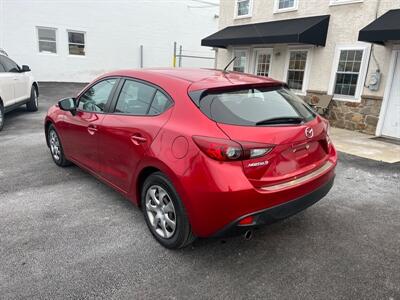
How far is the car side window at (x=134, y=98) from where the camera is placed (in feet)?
10.7

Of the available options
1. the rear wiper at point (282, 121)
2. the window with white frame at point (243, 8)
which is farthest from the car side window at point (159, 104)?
the window with white frame at point (243, 8)

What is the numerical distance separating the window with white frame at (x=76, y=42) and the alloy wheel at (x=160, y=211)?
56.0 ft

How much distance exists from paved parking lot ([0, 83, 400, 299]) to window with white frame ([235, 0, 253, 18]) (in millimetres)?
10002

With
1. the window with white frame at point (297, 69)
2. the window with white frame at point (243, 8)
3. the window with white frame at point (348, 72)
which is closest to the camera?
the window with white frame at point (348, 72)

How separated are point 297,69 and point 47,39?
520 inches

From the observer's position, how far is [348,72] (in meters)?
9.40

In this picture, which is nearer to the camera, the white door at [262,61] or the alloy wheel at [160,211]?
the alloy wheel at [160,211]

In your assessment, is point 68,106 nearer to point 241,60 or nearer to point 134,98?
point 134,98

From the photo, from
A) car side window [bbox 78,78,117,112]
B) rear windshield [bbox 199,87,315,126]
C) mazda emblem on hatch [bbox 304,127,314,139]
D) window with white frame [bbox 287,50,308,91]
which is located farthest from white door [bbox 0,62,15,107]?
window with white frame [bbox 287,50,308,91]

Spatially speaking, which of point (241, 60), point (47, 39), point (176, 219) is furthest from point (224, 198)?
point (47, 39)

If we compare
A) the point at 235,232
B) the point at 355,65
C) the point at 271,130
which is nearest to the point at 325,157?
the point at 271,130

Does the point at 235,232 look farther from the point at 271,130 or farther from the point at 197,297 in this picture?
the point at 271,130

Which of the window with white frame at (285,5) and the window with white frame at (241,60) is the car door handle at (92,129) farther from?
the window with white frame at (241,60)

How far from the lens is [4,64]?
8.30 meters
